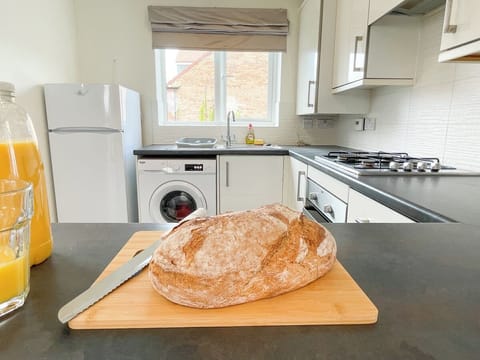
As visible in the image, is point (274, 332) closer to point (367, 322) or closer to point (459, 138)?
point (367, 322)

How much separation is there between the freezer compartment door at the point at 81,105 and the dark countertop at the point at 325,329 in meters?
1.92

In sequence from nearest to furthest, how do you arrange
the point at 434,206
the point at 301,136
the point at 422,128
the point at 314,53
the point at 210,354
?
1. the point at 210,354
2. the point at 434,206
3. the point at 422,128
4. the point at 314,53
5. the point at 301,136

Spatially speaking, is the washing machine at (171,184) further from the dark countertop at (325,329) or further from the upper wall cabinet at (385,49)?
the dark countertop at (325,329)

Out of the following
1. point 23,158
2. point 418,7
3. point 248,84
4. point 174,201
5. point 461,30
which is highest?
point 418,7

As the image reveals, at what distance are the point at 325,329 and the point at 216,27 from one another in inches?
115

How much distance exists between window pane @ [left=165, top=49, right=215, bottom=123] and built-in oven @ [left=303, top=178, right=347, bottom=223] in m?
1.63

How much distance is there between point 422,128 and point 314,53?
1104mm

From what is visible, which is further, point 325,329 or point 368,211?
point 368,211

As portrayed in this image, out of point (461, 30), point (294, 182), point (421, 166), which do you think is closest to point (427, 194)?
point (421, 166)

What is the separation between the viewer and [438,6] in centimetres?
160

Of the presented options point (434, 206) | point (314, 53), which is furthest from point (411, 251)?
point (314, 53)

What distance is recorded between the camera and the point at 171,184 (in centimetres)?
242

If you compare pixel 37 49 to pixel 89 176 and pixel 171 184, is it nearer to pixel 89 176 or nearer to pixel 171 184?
pixel 89 176

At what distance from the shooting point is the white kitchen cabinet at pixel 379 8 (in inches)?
58.1
